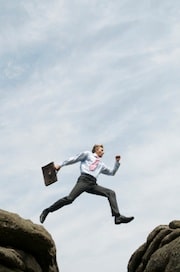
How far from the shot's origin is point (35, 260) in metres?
18.8

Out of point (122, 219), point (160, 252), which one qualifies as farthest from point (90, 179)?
point (160, 252)

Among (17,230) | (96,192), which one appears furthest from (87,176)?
(17,230)

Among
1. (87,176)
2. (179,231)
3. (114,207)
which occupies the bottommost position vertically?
(179,231)

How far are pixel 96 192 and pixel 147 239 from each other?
4.67 metres

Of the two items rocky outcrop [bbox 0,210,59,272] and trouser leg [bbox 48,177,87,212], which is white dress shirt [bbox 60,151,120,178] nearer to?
trouser leg [bbox 48,177,87,212]

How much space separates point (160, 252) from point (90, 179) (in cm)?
432

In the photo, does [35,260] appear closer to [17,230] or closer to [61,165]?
[17,230]

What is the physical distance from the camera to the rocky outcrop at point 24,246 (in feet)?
56.9

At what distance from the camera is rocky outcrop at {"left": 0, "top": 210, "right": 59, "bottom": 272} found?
1733 centimetres

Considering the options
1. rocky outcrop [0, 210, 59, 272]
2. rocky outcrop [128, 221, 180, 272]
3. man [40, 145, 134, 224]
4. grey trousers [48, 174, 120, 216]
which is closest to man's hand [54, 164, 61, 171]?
man [40, 145, 134, 224]

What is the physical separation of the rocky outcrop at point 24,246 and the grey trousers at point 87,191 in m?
1.18

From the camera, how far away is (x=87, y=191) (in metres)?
18.3

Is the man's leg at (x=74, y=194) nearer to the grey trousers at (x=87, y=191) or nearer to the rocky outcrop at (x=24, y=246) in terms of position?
the grey trousers at (x=87, y=191)

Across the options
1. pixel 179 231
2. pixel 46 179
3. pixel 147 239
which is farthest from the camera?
pixel 147 239
